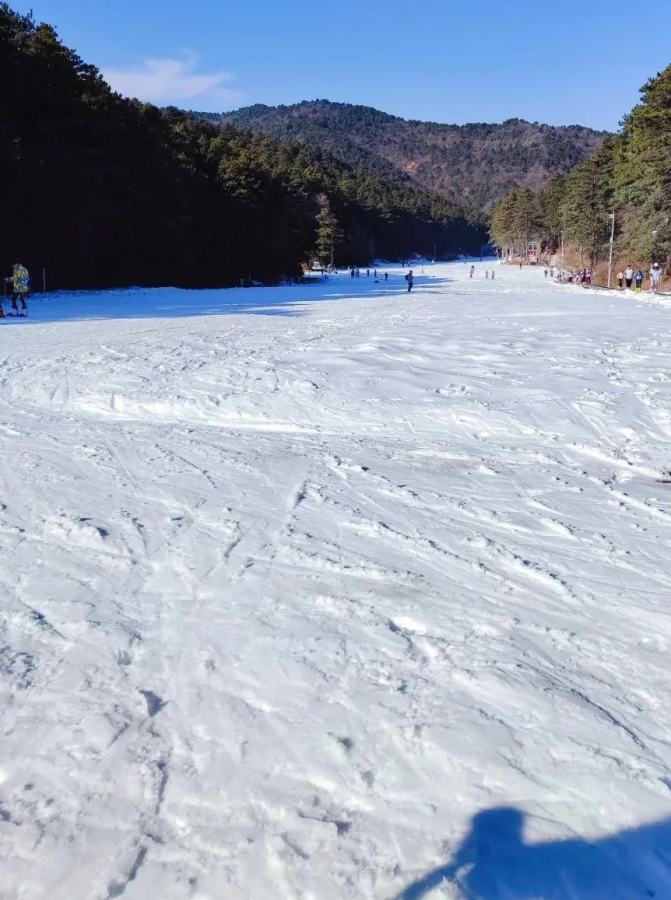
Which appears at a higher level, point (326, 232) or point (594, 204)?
point (594, 204)

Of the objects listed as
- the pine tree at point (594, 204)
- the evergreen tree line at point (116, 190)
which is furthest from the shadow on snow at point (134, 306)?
the pine tree at point (594, 204)

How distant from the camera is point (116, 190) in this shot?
40.0 metres

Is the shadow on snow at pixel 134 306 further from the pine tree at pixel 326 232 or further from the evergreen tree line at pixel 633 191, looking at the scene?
the pine tree at pixel 326 232

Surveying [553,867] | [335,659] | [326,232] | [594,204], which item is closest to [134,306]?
[335,659]

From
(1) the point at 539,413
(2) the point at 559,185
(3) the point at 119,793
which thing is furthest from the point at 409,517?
(2) the point at 559,185

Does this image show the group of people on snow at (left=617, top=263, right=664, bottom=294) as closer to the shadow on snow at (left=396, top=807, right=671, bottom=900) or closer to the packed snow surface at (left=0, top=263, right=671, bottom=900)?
the packed snow surface at (left=0, top=263, right=671, bottom=900)

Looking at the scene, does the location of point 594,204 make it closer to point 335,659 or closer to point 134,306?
point 134,306

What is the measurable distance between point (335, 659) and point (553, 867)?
4.53 ft

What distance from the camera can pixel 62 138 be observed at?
113ft

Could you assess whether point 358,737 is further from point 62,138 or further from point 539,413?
point 62,138

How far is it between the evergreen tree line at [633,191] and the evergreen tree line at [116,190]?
25.0 m

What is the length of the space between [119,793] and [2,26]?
36.7m

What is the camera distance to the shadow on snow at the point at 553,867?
2.28 m

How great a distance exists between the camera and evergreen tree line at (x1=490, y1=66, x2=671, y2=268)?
39.8 meters
